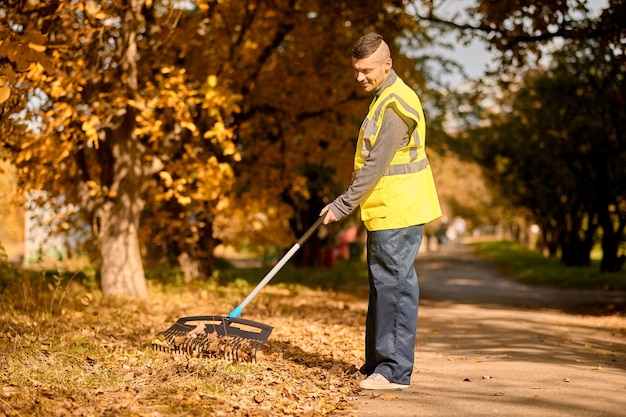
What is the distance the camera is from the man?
501 cm

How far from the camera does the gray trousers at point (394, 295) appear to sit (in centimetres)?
505

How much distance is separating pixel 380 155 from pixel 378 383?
56.9 inches

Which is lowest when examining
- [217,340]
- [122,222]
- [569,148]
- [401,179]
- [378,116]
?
[217,340]

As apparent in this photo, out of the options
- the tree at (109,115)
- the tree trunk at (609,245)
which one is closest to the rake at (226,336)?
the tree at (109,115)

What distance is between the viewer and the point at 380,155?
4.97 metres

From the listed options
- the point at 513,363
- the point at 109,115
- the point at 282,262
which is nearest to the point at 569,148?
the point at 109,115

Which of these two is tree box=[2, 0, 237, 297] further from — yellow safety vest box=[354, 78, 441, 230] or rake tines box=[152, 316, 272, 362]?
yellow safety vest box=[354, 78, 441, 230]

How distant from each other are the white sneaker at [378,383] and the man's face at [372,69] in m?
1.85

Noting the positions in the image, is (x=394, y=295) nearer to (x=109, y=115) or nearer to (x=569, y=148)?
→ (x=109, y=115)

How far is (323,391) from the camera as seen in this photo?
511cm

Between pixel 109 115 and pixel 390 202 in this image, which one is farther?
pixel 109 115

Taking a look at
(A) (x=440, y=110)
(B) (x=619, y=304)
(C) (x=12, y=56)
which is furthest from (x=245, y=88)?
(A) (x=440, y=110)

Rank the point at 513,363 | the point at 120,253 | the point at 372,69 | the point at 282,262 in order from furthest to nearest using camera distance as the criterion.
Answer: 1. the point at 120,253
2. the point at 513,363
3. the point at 282,262
4. the point at 372,69

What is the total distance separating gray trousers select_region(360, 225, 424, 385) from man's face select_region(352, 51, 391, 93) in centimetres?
95
